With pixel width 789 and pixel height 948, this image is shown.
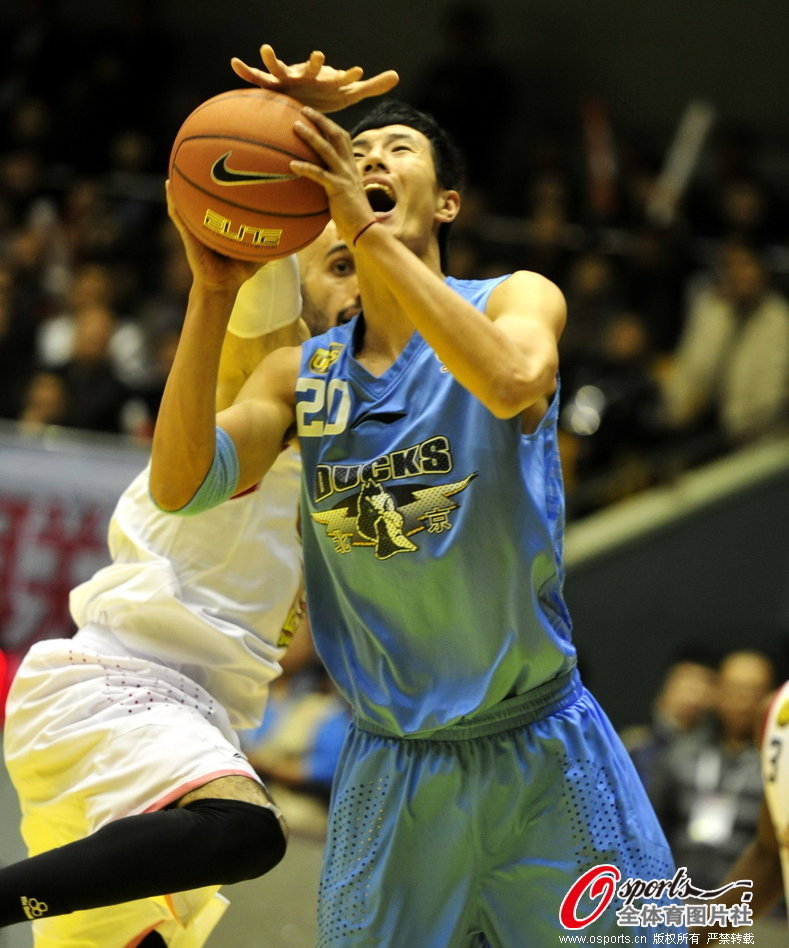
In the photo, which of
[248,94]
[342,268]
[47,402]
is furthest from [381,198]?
[47,402]

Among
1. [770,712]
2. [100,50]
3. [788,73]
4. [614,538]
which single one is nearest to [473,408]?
[770,712]

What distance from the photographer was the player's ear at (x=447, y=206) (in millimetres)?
3604

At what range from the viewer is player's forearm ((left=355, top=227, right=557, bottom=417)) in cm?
294

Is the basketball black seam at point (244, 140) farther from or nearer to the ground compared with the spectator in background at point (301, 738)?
farther from the ground

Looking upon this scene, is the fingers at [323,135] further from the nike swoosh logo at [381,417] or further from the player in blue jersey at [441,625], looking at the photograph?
the nike swoosh logo at [381,417]

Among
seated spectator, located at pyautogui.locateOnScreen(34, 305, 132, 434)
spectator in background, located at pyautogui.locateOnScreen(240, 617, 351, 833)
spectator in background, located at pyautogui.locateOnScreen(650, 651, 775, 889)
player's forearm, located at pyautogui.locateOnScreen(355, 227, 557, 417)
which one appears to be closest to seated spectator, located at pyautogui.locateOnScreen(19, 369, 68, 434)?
seated spectator, located at pyautogui.locateOnScreen(34, 305, 132, 434)

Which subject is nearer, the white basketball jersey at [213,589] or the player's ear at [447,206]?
the player's ear at [447,206]

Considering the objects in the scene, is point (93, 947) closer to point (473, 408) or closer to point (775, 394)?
point (473, 408)

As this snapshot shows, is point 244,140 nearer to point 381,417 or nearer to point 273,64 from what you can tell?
point 273,64

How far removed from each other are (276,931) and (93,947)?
1369mm

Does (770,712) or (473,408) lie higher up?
(473,408)

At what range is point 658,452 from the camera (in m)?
9.38

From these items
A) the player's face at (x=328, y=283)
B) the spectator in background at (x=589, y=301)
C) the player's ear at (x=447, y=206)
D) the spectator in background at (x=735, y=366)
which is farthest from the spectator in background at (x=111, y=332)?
the player's ear at (x=447, y=206)

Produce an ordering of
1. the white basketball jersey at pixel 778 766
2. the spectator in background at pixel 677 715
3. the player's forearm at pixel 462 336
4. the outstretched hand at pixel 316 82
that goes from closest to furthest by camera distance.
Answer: the player's forearm at pixel 462 336
the outstretched hand at pixel 316 82
the white basketball jersey at pixel 778 766
the spectator in background at pixel 677 715
